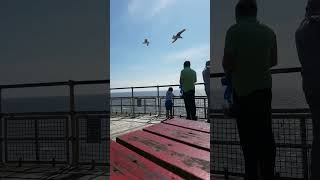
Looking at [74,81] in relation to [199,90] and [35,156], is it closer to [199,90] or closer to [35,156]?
[35,156]

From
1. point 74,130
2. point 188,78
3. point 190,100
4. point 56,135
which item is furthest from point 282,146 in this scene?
point 190,100

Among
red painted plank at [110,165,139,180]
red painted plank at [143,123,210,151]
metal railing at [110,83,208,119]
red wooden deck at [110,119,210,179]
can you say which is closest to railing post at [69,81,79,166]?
red wooden deck at [110,119,210,179]

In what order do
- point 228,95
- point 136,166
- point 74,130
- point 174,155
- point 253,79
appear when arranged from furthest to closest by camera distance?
point 74,130 → point 174,155 → point 136,166 → point 228,95 → point 253,79

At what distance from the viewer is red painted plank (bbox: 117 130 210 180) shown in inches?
94.6

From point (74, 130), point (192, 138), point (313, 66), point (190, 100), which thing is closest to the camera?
point (313, 66)

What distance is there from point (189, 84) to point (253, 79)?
537 cm

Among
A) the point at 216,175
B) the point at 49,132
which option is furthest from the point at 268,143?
the point at 49,132

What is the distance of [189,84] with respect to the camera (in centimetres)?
738

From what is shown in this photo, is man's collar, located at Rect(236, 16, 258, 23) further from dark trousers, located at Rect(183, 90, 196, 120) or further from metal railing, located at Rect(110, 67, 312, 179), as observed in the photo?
dark trousers, located at Rect(183, 90, 196, 120)

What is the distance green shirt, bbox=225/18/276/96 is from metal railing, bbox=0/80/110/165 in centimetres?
237

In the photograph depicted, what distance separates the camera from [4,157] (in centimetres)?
466

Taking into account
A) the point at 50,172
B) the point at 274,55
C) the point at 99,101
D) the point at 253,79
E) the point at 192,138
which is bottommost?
the point at 50,172

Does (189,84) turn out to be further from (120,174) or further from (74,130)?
(120,174)

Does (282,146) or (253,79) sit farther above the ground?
(253,79)
